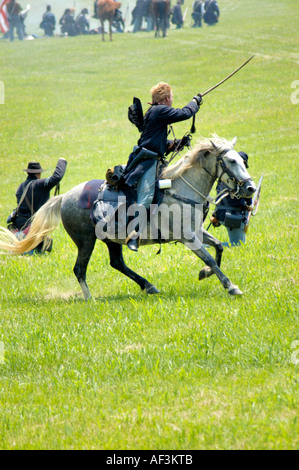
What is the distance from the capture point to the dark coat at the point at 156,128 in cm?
783

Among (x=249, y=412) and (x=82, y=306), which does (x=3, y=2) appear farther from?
(x=249, y=412)

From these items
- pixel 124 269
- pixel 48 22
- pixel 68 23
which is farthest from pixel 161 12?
pixel 124 269

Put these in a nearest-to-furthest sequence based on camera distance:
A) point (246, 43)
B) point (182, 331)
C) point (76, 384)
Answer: point (76, 384) < point (182, 331) < point (246, 43)

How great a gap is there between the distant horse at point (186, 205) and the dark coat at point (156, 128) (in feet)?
1.21

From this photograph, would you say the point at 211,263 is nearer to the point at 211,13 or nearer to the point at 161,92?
the point at 161,92

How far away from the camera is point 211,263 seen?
7922mm

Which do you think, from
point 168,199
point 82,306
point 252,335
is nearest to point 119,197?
point 168,199

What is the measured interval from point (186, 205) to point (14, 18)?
48744 millimetres

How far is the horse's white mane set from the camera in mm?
8054

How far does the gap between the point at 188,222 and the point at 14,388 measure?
3.22m

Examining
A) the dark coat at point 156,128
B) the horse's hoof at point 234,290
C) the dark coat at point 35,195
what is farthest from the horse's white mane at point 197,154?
the dark coat at point 35,195

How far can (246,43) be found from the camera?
40.4 m

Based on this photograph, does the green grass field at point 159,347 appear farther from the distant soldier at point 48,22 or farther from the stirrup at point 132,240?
the distant soldier at point 48,22

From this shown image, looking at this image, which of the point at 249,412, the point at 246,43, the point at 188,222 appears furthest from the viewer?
the point at 246,43
